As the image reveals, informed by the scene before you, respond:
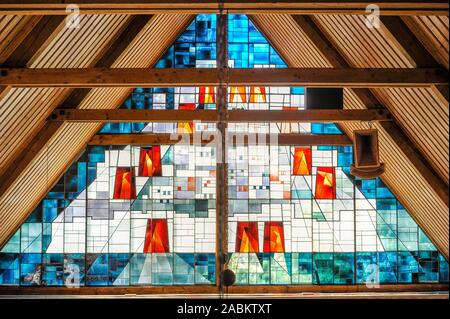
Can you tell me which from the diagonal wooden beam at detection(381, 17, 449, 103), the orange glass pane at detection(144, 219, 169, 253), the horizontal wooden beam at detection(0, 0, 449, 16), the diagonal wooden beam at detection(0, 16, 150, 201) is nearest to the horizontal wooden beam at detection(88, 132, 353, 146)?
the orange glass pane at detection(144, 219, 169, 253)

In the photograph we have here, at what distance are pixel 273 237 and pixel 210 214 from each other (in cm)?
122

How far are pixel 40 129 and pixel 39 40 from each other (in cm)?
270

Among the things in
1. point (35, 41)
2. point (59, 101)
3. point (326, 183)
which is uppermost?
point (35, 41)

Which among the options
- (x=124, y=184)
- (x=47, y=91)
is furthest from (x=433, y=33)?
(x=124, y=184)

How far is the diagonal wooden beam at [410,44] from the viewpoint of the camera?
7.60m

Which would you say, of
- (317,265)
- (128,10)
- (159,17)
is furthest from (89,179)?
(128,10)

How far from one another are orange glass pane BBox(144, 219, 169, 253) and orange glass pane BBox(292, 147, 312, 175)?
2597 millimetres

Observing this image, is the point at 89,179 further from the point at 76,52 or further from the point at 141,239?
the point at 76,52

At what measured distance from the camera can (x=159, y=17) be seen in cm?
1043

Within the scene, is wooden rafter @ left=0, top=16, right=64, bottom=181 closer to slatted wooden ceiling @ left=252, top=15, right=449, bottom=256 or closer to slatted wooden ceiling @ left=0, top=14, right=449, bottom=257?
slatted wooden ceiling @ left=0, top=14, right=449, bottom=257

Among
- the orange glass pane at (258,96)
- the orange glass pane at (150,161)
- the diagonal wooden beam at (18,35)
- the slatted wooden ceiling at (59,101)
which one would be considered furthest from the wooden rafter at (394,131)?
the orange glass pane at (150,161)

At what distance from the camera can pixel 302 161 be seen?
12.8 meters

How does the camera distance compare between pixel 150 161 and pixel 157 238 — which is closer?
pixel 157 238

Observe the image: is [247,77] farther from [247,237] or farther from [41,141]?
[247,237]
